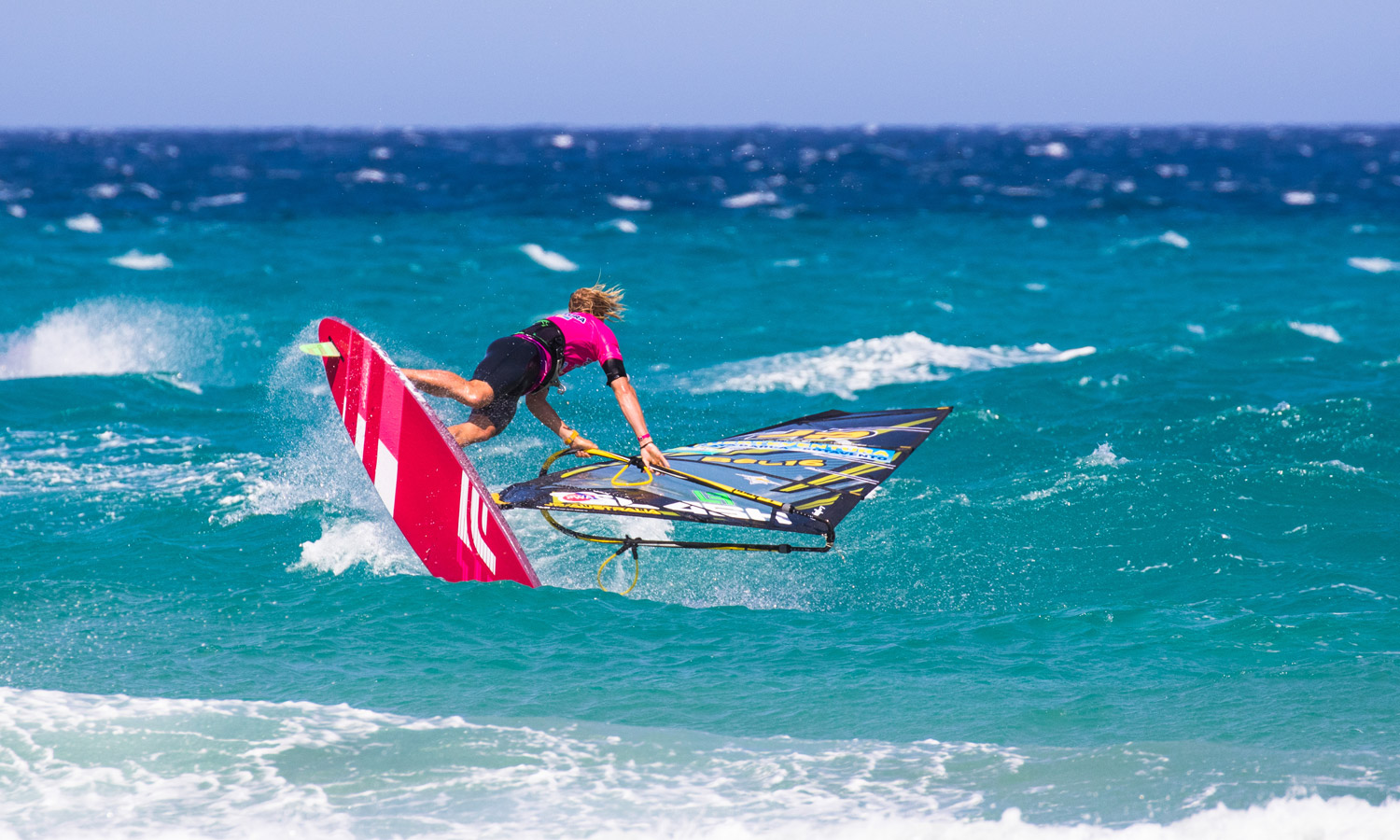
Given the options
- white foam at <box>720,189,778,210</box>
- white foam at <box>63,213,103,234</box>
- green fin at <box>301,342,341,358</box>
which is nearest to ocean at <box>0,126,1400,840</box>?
green fin at <box>301,342,341,358</box>

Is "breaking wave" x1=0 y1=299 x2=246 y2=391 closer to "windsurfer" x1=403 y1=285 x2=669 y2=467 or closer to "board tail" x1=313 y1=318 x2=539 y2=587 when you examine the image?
"board tail" x1=313 y1=318 x2=539 y2=587

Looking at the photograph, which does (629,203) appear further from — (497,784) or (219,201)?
(497,784)

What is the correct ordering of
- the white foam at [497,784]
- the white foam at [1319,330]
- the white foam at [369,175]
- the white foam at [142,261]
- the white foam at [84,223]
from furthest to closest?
1. the white foam at [369,175]
2. the white foam at [84,223]
3. the white foam at [142,261]
4. the white foam at [1319,330]
5. the white foam at [497,784]

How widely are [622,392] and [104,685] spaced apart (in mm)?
3274

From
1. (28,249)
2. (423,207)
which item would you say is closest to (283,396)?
(28,249)

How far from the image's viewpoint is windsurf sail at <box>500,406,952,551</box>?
7.24m

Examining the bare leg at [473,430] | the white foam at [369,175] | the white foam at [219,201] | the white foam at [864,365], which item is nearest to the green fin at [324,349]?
the bare leg at [473,430]

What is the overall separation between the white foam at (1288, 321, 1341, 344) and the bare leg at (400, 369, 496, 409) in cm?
1481

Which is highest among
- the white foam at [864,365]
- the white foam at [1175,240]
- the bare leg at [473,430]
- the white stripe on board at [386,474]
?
the white foam at [1175,240]

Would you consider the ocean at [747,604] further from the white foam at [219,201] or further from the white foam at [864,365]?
the white foam at [219,201]

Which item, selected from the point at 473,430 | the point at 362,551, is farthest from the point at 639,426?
the point at 362,551

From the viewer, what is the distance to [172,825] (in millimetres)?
5277

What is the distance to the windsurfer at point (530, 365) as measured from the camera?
26.4ft

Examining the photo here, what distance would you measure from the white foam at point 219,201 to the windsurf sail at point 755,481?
1371 inches
